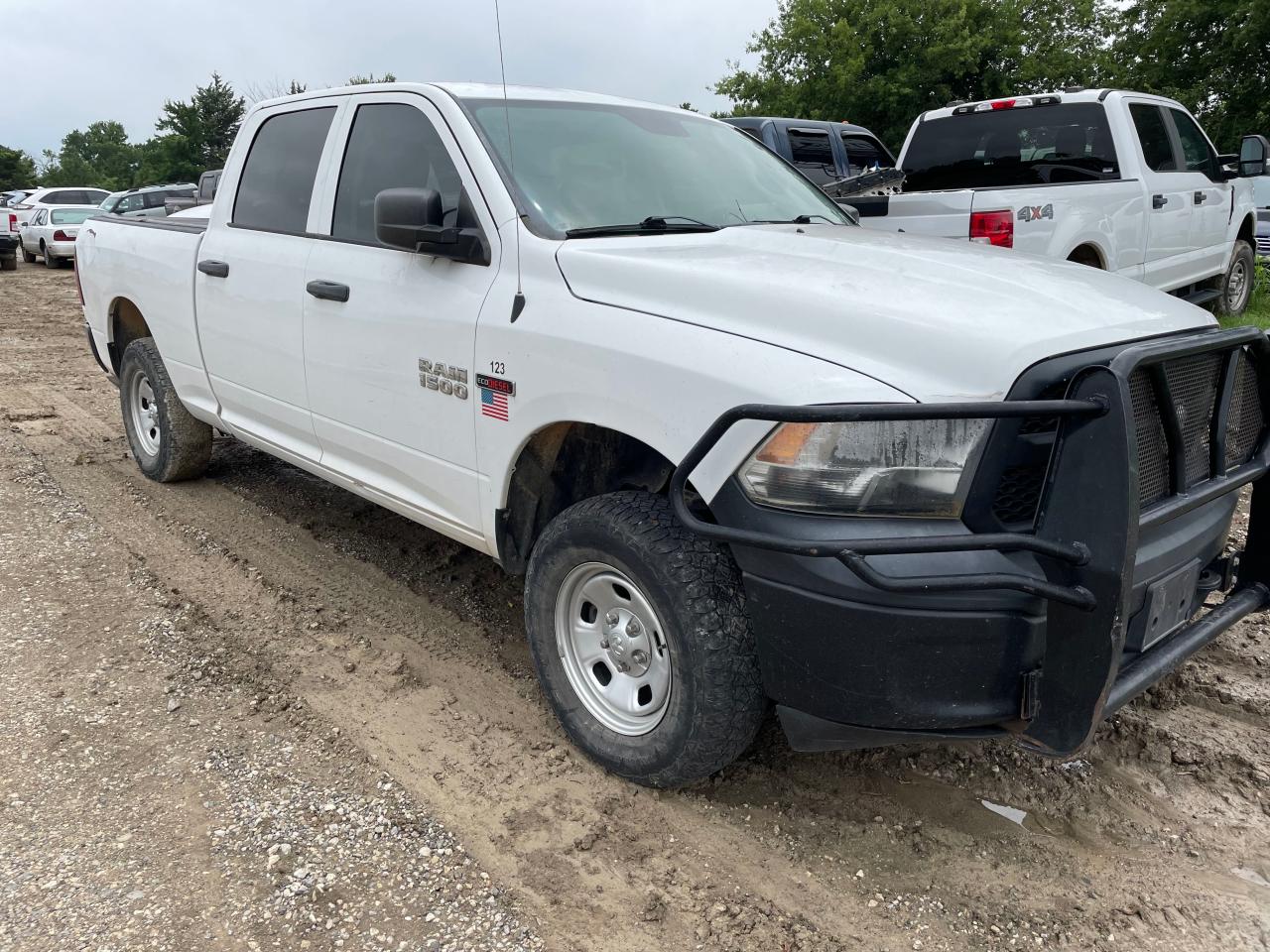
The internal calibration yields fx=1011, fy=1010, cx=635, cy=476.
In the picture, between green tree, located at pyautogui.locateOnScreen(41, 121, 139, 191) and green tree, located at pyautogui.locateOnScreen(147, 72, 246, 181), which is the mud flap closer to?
green tree, located at pyautogui.locateOnScreen(147, 72, 246, 181)

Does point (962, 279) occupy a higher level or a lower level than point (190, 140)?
lower

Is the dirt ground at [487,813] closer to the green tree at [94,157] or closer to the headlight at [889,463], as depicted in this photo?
the headlight at [889,463]

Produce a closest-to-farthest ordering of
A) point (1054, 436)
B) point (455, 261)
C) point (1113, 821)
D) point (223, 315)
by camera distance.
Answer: point (1054, 436)
point (1113, 821)
point (455, 261)
point (223, 315)

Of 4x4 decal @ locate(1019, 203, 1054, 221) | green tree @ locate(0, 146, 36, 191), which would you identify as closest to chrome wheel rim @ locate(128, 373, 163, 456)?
4x4 decal @ locate(1019, 203, 1054, 221)

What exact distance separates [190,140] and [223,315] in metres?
59.3

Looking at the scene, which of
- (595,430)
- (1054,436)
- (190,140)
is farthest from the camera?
(190,140)

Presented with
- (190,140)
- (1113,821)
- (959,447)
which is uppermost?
(190,140)

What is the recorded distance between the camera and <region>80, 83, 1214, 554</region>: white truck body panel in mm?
2381

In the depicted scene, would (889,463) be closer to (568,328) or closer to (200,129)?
(568,328)

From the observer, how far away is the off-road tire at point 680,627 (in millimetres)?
2578

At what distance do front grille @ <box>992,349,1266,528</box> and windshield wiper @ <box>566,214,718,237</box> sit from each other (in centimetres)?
148

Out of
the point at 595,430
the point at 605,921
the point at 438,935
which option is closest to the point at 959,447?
the point at 595,430

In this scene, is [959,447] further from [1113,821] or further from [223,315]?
[223,315]

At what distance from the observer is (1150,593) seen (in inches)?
95.3
